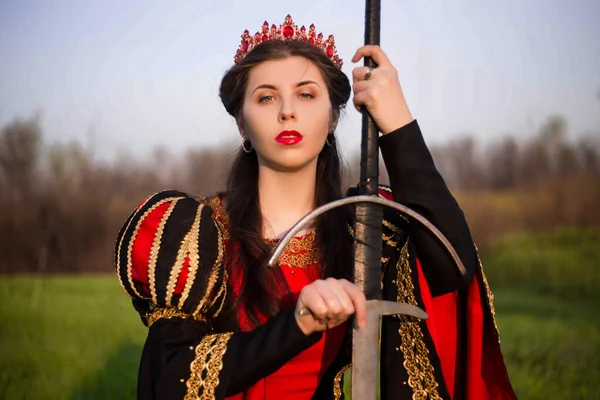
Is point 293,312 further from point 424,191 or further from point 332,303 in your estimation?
point 424,191

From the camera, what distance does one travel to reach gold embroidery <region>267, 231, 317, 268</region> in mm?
1797

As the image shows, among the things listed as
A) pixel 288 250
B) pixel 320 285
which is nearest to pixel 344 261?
pixel 288 250

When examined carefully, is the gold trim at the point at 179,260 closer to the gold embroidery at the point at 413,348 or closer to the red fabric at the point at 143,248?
the red fabric at the point at 143,248

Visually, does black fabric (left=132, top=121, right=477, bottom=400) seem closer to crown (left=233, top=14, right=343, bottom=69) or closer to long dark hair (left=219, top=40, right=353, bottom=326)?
long dark hair (left=219, top=40, right=353, bottom=326)

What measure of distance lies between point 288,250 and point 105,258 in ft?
15.8

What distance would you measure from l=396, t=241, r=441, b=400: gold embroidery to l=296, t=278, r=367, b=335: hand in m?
0.34

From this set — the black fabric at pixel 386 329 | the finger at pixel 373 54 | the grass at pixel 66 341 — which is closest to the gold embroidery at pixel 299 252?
the black fabric at pixel 386 329

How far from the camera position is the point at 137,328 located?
14.4 ft

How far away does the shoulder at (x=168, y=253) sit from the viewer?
1542mm

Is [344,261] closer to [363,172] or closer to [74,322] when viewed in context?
[363,172]

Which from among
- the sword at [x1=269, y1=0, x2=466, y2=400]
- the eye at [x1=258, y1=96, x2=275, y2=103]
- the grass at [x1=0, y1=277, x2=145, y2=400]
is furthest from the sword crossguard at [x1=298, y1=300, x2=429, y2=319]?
the grass at [x1=0, y1=277, x2=145, y2=400]

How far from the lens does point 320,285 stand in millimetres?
1312

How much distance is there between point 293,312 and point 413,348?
0.37m

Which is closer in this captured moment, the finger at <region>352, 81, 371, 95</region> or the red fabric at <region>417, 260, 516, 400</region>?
the finger at <region>352, 81, 371, 95</region>
